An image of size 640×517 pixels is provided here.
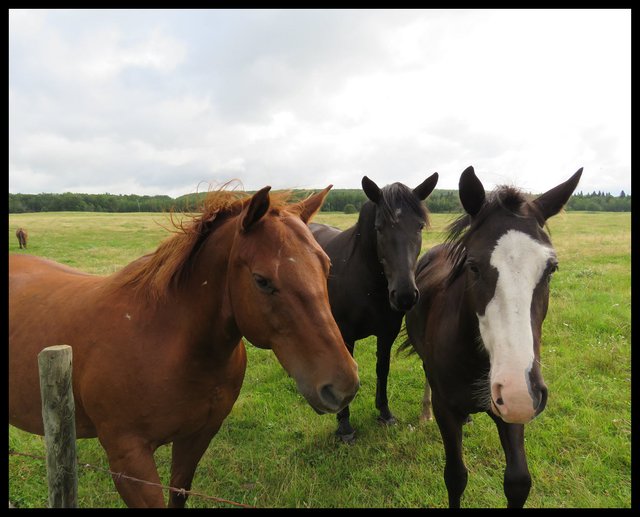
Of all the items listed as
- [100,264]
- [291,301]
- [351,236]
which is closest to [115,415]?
[291,301]

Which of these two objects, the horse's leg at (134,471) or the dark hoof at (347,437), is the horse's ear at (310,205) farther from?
the dark hoof at (347,437)

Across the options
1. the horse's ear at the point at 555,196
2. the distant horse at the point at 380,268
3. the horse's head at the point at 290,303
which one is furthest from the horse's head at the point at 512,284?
the distant horse at the point at 380,268

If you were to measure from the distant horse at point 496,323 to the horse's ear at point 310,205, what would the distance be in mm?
924

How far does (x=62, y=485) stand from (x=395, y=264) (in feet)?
9.10

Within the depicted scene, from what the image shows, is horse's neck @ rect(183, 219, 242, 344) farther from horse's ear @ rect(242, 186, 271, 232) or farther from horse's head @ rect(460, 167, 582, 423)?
horse's head @ rect(460, 167, 582, 423)

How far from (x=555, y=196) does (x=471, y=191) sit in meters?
0.53

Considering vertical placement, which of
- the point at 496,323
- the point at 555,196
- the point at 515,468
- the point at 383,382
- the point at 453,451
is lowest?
the point at 383,382

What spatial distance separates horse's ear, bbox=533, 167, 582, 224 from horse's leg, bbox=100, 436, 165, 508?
2.81 m

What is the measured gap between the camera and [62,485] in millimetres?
1761

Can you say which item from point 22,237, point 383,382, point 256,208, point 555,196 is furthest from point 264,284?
point 22,237

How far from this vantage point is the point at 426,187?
3965 mm

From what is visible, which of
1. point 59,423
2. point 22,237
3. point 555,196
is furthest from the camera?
point 22,237

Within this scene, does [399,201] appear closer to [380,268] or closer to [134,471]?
[380,268]

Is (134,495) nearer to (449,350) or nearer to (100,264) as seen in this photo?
(449,350)
